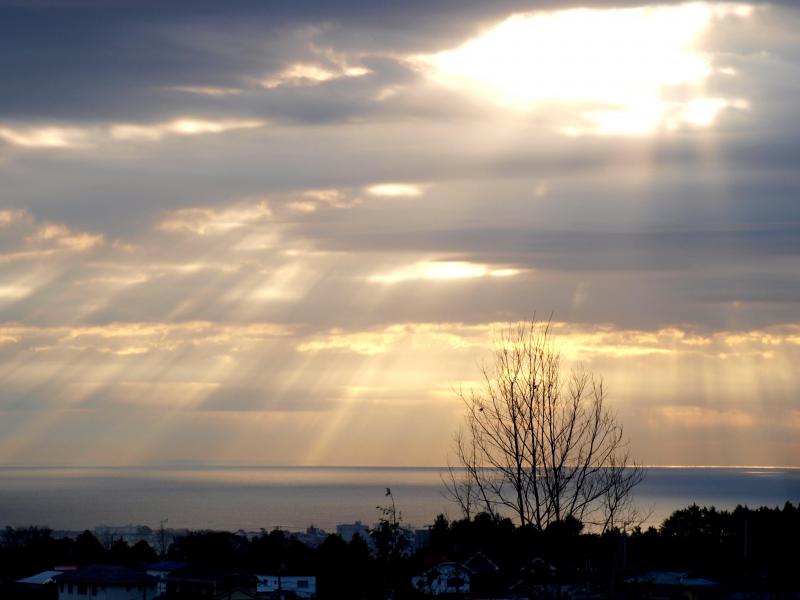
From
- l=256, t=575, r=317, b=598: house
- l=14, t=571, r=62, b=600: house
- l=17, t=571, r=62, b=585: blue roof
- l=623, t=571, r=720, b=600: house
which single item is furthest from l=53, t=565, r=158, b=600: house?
l=623, t=571, r=720, b=600: house

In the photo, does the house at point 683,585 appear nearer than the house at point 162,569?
Yes

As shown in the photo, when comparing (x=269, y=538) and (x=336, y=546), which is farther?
(x=269, y=538)

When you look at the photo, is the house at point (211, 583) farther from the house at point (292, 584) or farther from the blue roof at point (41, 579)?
the blue roof at point (41, 579)

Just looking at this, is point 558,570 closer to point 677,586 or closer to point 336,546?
point 677,586

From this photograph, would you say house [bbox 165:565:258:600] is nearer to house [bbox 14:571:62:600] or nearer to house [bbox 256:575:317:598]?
house [bbox 256:575:317:598]

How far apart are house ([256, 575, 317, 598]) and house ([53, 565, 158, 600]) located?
228 inches

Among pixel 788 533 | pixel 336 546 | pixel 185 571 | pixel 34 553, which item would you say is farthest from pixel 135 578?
pixel 788 533

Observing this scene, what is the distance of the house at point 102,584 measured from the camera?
172 ft

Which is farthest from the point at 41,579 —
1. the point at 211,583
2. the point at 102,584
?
the point at 211,583

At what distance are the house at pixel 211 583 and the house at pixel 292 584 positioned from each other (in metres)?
1.60

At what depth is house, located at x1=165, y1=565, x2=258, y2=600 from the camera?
50562 mm

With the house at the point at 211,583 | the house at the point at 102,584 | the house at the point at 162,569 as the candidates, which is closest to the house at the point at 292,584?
the house at the point at 211,583

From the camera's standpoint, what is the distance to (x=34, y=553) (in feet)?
234

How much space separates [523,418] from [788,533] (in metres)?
45.9
